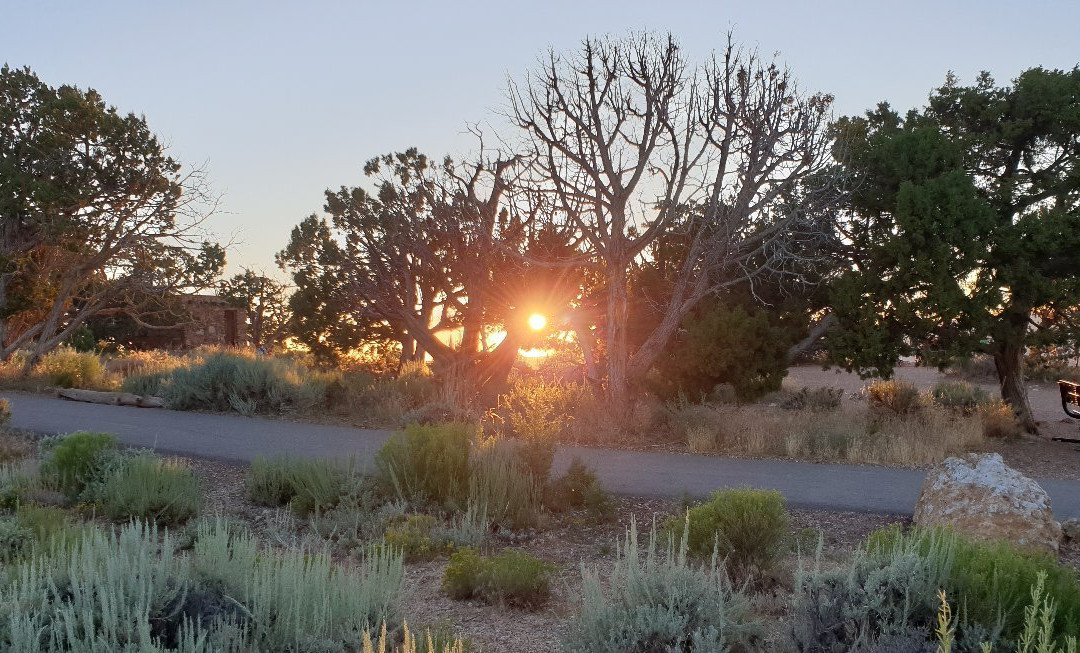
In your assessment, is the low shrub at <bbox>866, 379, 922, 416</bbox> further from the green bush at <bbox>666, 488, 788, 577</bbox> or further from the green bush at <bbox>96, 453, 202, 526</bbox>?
the green bush at <bbox>96, 453, 202, 526</bbox>

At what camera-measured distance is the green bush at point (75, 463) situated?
29.0ft

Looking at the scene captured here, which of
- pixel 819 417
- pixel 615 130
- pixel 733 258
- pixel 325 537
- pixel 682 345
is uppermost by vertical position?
pixel 615 130

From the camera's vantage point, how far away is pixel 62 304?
69.8ft

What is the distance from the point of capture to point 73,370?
1797 cm

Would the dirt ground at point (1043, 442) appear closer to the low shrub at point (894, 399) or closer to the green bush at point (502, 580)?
the low shrub at point (894, 399)

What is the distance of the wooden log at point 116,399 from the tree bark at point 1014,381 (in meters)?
14.4

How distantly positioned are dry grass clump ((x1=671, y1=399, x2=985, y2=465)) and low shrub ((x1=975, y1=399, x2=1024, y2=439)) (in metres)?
1.00

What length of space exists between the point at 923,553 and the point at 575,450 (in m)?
6.82

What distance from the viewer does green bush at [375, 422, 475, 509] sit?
330 inches

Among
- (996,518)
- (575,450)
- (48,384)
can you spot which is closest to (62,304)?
(48,384)

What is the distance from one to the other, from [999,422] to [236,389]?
502 inches

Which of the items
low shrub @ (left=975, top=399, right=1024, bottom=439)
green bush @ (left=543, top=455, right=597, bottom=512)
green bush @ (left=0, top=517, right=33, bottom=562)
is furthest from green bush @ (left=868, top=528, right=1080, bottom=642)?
low shrub @ (left=975, top=399, right=1024, bottom=439)

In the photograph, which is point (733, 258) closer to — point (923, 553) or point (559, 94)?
point (559, 94)

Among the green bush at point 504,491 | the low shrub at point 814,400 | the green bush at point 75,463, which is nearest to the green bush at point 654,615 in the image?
the green bush at point 504,491
